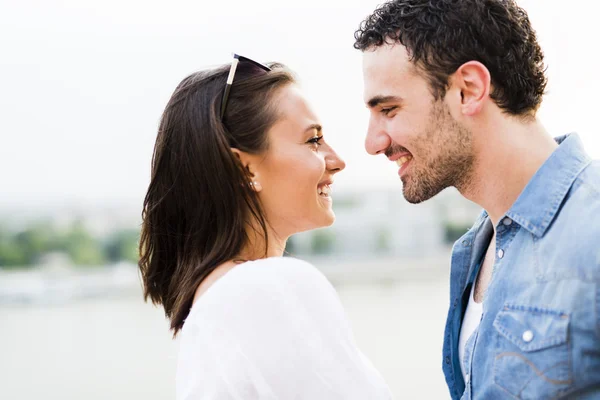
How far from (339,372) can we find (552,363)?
1.19 feet

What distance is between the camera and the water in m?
9.88

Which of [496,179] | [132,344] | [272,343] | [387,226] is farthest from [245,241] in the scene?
[387,226]

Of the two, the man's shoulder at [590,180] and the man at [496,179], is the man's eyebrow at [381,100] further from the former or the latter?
the man's shoulder at [590,180]

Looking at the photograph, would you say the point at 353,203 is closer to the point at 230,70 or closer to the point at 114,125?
the point at 230,70

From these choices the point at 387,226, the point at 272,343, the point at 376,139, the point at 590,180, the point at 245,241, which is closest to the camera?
the point at 272,343

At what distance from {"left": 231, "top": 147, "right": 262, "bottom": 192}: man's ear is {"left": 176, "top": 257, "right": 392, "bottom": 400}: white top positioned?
0.92 feet

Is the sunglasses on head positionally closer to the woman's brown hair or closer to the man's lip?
the woman's brown hair

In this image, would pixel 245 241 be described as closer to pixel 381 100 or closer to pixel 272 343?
pixel 272 343

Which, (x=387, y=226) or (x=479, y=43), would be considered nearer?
(x=479, y=43)

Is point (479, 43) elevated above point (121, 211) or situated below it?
above

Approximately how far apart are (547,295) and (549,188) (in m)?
0.22

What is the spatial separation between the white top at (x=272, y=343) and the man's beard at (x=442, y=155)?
48 centimetres

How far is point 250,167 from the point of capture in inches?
53.1

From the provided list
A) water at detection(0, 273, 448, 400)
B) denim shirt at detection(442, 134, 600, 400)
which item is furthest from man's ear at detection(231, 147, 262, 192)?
water at detection(0, 273, 448, 400)
